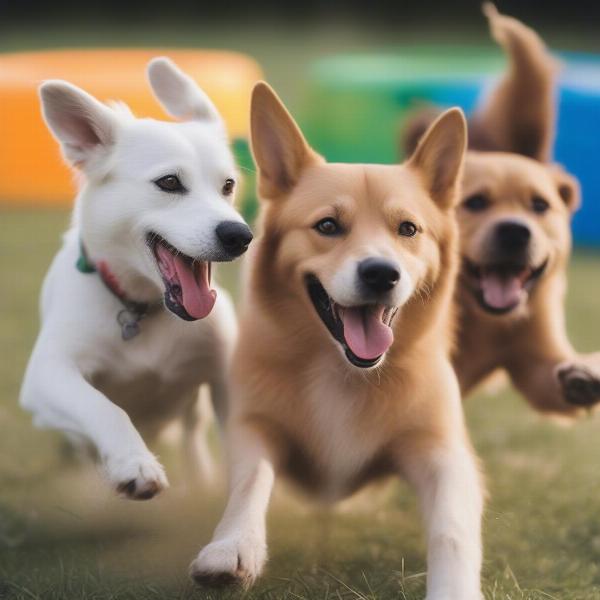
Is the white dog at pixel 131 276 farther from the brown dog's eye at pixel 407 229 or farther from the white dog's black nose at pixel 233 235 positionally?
the brown dog's eye at pixel 407 229

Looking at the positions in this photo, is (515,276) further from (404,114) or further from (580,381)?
(404,114)

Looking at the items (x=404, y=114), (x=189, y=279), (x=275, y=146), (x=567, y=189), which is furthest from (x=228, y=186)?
(x=404, y=114)

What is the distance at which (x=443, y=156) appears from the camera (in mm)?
3012

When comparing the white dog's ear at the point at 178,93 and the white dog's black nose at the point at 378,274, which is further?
the white dog's ear at the point at 178,93

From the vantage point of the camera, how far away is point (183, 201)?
9.21ft

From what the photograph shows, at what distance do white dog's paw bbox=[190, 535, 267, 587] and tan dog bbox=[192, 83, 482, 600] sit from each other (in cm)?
21

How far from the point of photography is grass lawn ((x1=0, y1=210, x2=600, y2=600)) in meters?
2.79

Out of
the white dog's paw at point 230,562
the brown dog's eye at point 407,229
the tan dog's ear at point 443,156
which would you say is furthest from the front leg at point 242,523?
the tan dog's ear at point 443,156

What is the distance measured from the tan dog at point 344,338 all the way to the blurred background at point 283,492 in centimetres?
26

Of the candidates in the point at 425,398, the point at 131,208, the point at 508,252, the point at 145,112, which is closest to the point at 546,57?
the point at 508,252

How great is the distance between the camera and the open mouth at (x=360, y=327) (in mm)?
2725

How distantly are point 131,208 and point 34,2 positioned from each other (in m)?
18.4

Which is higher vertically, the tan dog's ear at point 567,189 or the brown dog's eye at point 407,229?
the brown dog's eye at point 407,229

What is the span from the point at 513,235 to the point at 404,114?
4.64 metres
